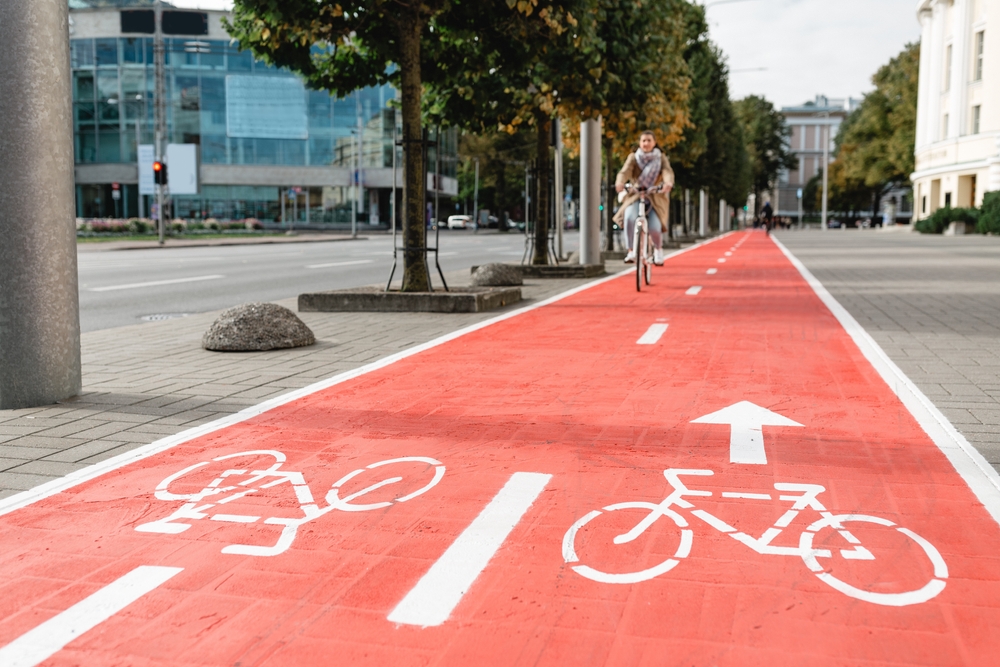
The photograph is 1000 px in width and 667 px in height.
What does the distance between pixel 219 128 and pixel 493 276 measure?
213 feet

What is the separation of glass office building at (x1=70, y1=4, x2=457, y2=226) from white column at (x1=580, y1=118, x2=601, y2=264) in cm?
5414

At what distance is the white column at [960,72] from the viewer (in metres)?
63.5

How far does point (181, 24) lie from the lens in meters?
75.6

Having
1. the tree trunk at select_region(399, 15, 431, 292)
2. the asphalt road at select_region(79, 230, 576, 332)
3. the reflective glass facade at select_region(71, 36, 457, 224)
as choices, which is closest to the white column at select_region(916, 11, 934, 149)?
the reflective glass facade at select_region(71, 36, 457, 224)

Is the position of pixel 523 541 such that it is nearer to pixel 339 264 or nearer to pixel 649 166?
pixel 649 166

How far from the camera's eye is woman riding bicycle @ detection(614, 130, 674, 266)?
1510cm

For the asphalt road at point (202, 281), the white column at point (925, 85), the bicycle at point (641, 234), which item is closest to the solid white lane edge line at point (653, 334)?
the bicycle at point (641, 234)

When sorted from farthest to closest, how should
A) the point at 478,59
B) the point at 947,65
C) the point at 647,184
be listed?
the point at 947,65, the point at 478,59, the point at 647,184

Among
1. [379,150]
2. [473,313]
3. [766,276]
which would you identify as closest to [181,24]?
[379,150]

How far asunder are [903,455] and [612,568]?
218cm

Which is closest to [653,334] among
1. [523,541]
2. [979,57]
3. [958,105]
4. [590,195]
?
[523,541]

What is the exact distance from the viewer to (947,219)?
5738 centimetres

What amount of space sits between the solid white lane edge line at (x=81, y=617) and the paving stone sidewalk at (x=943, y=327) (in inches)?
140

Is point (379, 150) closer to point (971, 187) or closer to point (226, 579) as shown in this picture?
point (971, 187)
